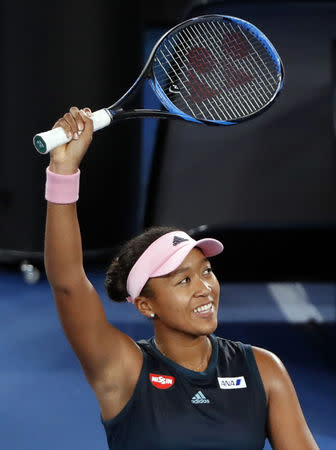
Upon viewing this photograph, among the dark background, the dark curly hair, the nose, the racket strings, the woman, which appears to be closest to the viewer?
the woman

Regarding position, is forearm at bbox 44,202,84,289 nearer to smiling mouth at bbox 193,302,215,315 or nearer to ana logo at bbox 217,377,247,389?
Answer: smiling mouth at bbox 193,302,215,315

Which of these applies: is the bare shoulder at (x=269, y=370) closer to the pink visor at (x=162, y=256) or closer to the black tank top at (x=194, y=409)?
the black tank top at (x=194, y=409)

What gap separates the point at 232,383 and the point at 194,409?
12 centimetres

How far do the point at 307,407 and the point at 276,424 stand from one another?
211cm

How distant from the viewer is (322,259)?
5.32 metres

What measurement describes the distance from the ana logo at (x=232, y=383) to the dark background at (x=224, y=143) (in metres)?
3.12

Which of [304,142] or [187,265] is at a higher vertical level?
[187,265]

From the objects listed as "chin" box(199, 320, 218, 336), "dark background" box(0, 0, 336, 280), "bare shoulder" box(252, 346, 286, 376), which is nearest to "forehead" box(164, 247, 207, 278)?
"chin" box(199, 320, 218, 336)

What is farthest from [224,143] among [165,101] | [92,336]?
[92,336]

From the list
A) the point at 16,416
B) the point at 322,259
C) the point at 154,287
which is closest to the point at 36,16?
the point at 322,259

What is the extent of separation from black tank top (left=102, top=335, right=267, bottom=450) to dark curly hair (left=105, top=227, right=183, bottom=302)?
8.1 inches

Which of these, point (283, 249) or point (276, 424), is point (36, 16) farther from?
point (276, 424)

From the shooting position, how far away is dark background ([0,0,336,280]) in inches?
203

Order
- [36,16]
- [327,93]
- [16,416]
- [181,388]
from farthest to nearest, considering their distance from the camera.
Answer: [36,16], [327,93], [16,416], [181,388]
